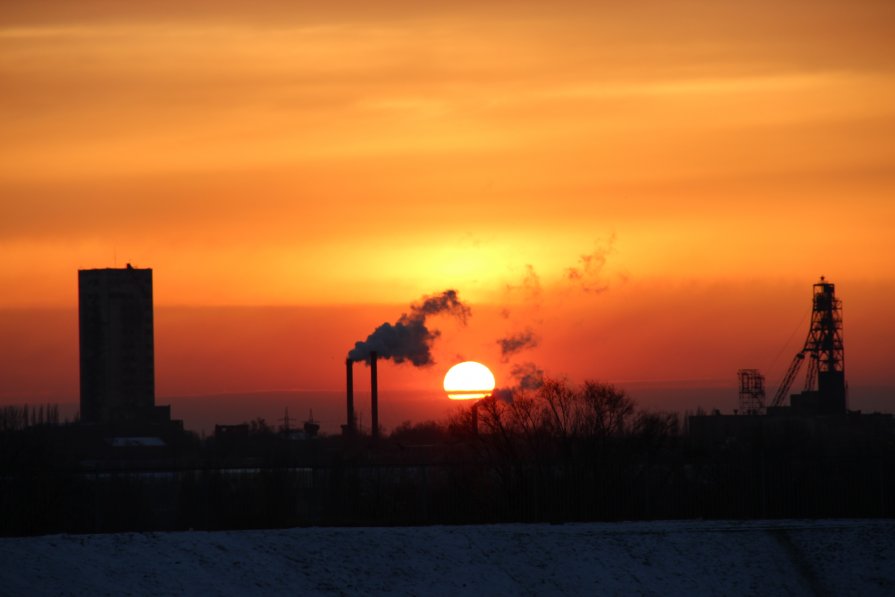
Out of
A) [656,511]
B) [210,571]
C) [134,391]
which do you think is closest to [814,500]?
[656,511]

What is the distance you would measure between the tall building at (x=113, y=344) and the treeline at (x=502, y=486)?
98561mm

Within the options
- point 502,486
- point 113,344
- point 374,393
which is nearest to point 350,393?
point 374,393

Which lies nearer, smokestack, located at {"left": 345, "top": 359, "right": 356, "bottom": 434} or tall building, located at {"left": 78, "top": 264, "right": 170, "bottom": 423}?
smokestack, located at {"left": 345, "top": 359, "right": 356, "bottom": 434}

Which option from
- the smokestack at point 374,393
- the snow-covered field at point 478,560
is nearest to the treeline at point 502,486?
the snow-covered field at point 478,560

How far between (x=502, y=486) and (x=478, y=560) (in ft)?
66.0

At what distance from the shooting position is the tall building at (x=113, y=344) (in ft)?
580

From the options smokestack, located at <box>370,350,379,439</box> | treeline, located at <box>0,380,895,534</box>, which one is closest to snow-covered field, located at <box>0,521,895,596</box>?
treeline, located at <box>0,380,895,534</box>

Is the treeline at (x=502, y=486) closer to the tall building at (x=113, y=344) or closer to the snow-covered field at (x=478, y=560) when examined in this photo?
the snow-covered field at (x=478, y=560)

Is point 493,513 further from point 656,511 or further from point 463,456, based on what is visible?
point 463,456

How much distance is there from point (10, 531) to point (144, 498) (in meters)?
28.5

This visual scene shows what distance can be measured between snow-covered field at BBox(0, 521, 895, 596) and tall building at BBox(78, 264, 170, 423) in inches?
5449

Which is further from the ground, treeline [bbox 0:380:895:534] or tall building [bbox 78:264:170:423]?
tall building [bbox 78:264:170:423]

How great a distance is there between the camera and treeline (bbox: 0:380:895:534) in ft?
176

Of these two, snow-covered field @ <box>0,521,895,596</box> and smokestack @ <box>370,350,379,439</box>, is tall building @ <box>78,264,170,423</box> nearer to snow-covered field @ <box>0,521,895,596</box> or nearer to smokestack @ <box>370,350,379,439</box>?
smokestack @ <box>370,350,379,439</box>
